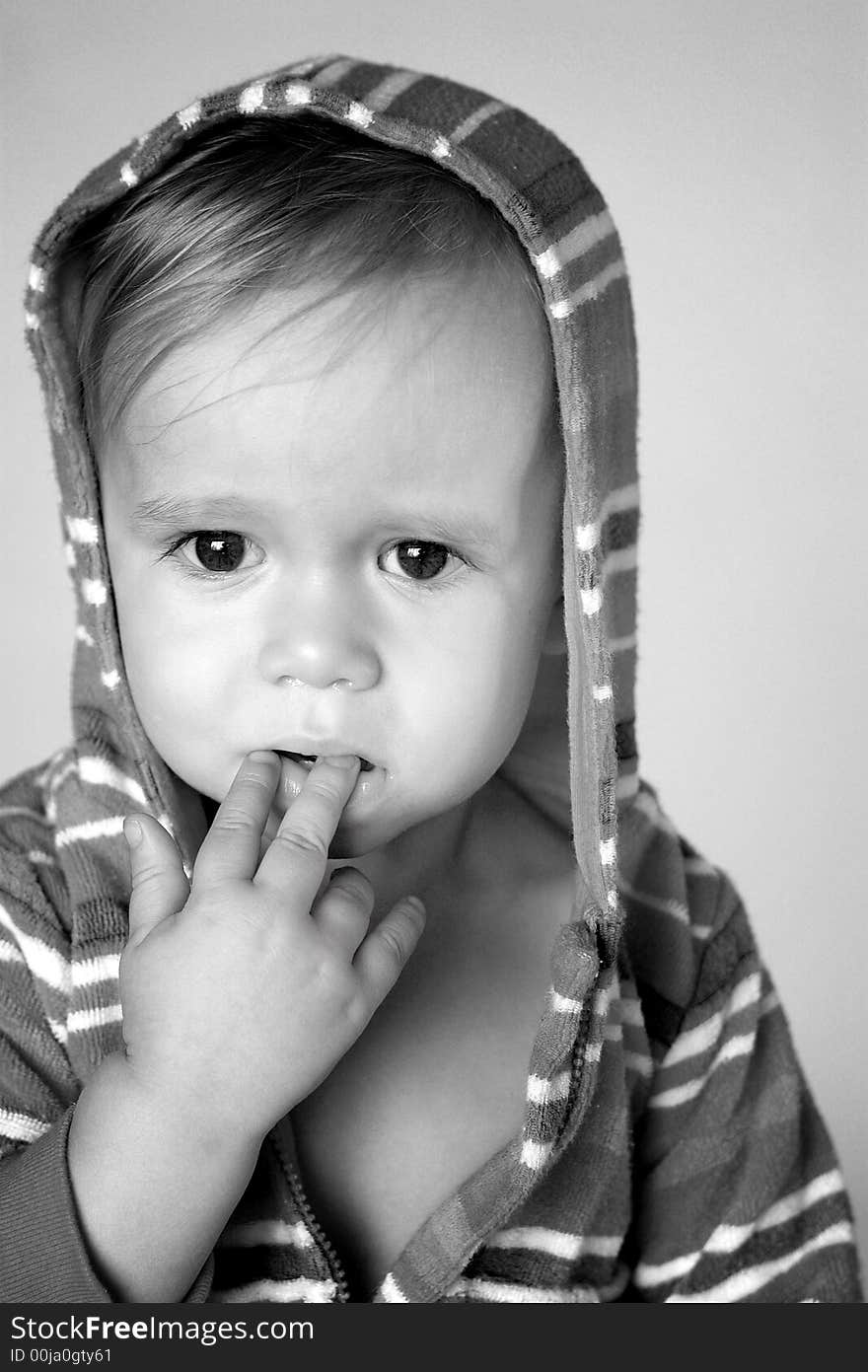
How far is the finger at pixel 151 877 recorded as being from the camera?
0.92 m

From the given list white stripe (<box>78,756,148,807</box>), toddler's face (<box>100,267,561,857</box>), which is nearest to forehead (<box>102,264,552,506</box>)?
toddler's face (<box>100,267,561,857</box>)

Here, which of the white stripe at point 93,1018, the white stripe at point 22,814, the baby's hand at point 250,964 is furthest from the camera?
the white stripe at point 22,814

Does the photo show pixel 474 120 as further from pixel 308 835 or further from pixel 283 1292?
pixel 283 1292

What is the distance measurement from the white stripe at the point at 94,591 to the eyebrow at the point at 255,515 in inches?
2.6

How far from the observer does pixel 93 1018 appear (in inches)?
38.7

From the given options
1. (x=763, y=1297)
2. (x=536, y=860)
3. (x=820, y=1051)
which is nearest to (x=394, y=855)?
(x=536, y=860)

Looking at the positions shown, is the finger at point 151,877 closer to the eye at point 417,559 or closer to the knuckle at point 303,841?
the knuckle at point 303,841

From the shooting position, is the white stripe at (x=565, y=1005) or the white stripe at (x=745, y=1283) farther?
the white stripe at (x=745, y=1283)

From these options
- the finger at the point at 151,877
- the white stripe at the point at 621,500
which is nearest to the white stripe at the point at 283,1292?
the finger at the point at 151,877

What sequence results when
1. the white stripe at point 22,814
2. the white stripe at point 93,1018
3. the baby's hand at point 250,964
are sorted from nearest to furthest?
the baby's hand at point 250,964
the white stripe at point 93,1018
the white stripe at point 22,814

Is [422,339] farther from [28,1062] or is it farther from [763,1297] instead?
[763,1297]

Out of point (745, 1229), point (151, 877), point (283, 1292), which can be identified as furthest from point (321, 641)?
point (745, 1229)

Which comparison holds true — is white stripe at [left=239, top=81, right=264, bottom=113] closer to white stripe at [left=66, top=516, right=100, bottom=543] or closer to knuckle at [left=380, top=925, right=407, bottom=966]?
white stripe at [left=66, top=516, right=100, bottom=543]

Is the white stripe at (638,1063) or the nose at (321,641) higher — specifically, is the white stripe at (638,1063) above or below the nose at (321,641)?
below
